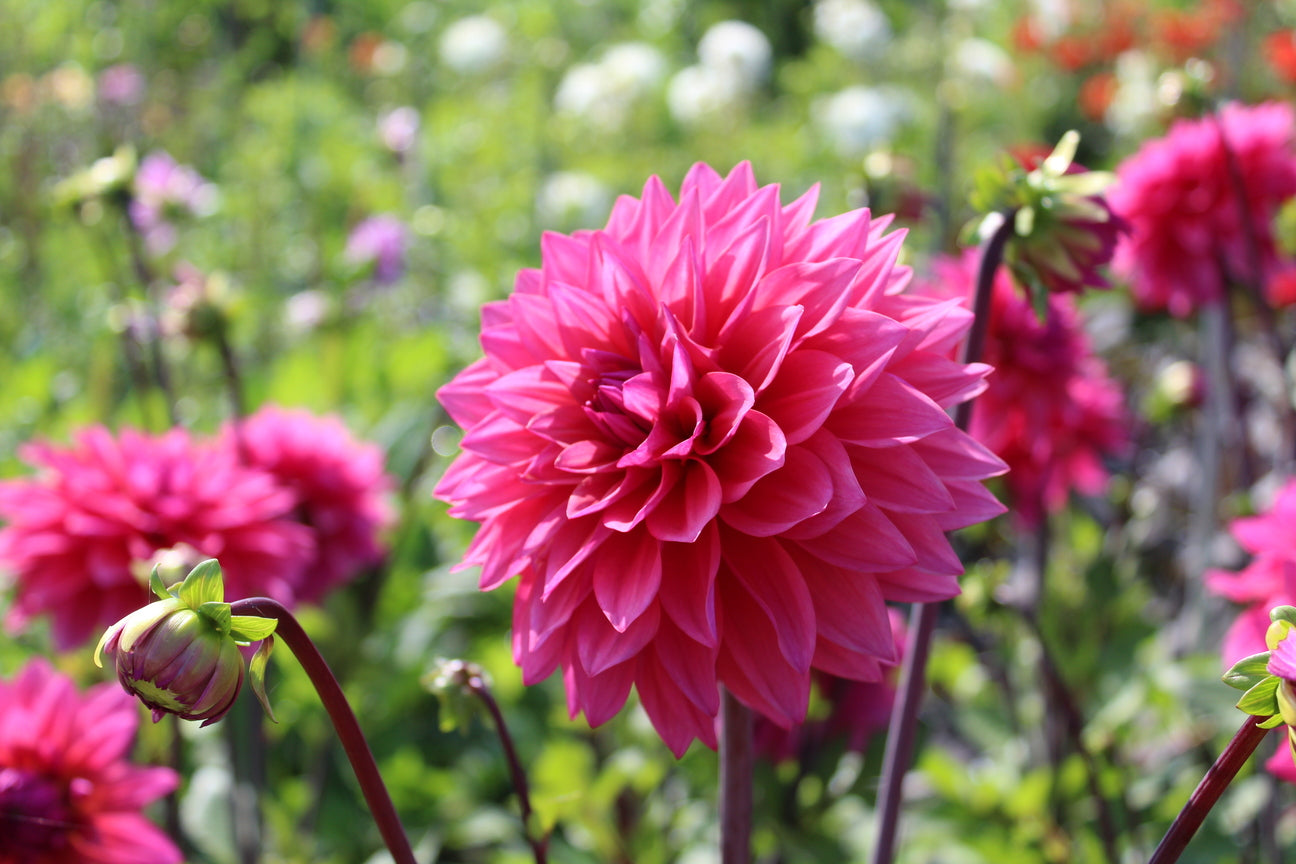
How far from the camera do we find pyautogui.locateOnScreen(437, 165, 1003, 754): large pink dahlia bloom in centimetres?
58

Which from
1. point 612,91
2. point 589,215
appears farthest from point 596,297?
point 612,91

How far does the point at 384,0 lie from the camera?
730cm

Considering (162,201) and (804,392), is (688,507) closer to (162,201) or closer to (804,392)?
(804,392)

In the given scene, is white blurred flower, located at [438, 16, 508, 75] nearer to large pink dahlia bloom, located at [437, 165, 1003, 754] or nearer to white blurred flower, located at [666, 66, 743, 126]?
white blurred flower, located at [666, 66, 743, 126]

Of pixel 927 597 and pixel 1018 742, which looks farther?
pixel 1018 742

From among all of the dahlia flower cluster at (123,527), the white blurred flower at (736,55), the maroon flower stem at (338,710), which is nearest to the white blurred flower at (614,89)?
the white blurred flower at (736,55)

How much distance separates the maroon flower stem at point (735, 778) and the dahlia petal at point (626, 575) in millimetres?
112

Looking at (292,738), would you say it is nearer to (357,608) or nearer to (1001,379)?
(357,608)

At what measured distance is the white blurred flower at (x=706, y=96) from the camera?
3.77 meters

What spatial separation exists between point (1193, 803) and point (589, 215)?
3.09m

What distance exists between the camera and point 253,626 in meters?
0.53

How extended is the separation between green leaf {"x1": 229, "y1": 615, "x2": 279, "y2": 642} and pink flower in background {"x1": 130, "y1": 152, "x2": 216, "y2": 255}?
1.24m

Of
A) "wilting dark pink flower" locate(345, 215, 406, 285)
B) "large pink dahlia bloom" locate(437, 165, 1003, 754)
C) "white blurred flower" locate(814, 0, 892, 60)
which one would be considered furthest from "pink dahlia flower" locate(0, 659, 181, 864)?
"white blurred flower" locate(814, 0, 892, 60)

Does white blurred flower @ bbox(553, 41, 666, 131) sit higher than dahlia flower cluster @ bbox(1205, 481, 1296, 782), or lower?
higher
